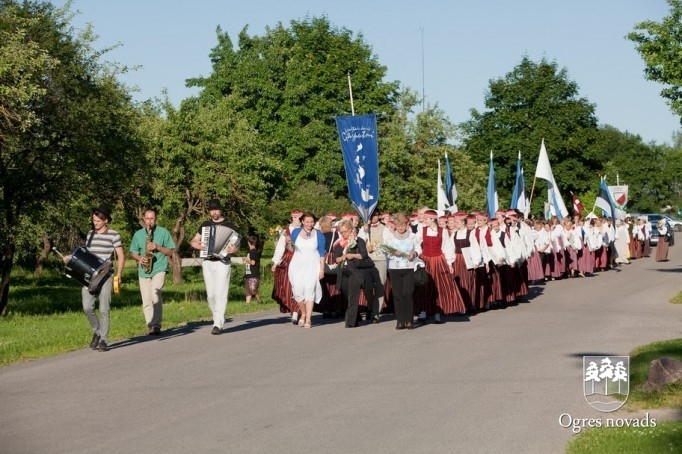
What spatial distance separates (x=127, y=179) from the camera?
26375mm

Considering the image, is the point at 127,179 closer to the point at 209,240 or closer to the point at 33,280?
the point at 209,240

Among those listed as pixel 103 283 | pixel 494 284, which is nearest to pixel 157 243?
pixel 103 283

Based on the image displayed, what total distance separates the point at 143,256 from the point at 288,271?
9.29 ft

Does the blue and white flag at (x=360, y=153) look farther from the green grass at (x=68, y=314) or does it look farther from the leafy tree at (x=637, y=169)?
the leafy tree at (x=637, y=169)

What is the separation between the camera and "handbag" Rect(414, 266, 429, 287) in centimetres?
1777

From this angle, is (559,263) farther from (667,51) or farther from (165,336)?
(165,336)

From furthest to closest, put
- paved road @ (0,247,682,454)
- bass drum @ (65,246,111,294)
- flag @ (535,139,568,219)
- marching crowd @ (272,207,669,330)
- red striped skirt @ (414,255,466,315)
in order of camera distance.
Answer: flag @ (535,139,568,219) < red striped skirt @ (414,255,466,315) < marching crowd @ (272,207,669,330) < bass drum @ (65,246,111,294) < paved road @ (0,247,682,454)

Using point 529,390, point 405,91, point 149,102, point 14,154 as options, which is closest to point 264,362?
point 529,390

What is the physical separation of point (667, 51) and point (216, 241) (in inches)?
750

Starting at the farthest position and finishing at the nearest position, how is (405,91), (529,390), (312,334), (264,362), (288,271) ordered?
(405,91) < (288,271) < (312,334) < (264,362) < (529,390)

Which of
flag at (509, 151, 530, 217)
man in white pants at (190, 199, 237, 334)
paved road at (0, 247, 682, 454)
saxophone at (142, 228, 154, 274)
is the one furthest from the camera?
flag at (509, 151, 530, 217)

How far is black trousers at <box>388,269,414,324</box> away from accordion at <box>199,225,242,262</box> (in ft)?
8.15

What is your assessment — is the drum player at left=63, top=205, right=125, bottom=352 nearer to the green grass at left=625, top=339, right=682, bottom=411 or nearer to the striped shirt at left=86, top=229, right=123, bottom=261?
the striped shirt at left=86, top=229, right=123, bottom=261

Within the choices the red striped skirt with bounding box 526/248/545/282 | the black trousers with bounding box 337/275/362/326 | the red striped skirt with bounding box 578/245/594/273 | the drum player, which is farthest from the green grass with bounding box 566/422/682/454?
the red striped skirt with bounding box 578/245/594/273
